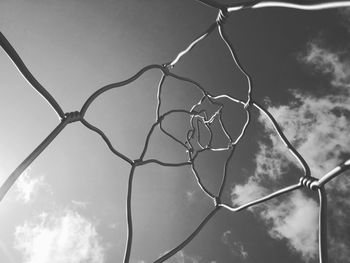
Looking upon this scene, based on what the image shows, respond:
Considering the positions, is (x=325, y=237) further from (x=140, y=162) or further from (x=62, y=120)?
(x=140, y=162)

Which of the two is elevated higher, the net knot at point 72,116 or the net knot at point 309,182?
the net knot at point 309,182

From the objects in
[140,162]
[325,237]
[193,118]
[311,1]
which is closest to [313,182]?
[325,237]

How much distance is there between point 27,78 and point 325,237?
0.48m

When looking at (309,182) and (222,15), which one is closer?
(309,182)

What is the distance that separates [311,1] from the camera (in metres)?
0.29

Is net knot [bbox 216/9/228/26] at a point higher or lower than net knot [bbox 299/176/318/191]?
higher

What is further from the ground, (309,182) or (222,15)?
(222,15)

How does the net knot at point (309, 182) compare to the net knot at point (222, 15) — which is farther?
the net knot at point (222, 15)

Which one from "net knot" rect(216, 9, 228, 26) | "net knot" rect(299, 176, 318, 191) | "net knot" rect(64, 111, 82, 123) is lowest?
"net knot" rect(64, 111, 82, 123)

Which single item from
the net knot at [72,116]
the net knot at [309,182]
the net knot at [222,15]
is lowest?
the net knot at [72,116]

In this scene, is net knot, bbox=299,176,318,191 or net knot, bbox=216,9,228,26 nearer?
net knot, bbox=299,176,318,191

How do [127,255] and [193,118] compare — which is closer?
[127,255]

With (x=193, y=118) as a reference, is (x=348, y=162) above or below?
below

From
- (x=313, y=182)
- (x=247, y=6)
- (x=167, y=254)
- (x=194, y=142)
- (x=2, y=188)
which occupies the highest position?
(x=194, y=142)
